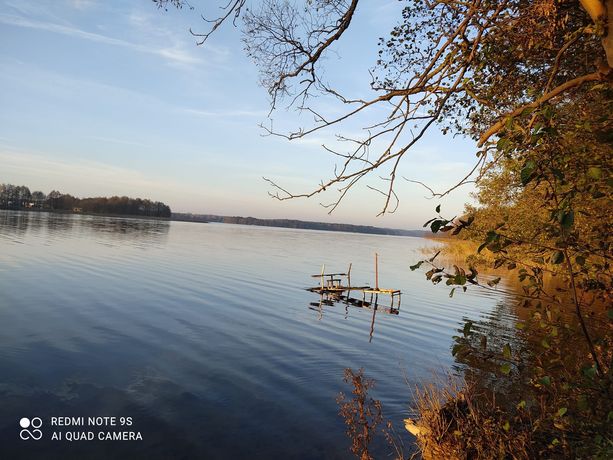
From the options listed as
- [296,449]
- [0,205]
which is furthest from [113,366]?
[0,205]

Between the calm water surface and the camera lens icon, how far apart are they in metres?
0.13

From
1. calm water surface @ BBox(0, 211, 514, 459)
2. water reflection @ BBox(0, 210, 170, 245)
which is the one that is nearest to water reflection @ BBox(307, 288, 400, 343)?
calm water surface @ BBox(0, 211, 514, 459)

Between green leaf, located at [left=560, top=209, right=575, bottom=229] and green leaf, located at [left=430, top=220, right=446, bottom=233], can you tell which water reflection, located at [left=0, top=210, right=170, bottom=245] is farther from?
green leaf, located at [left=560, top=209, right=575, bottom=229]

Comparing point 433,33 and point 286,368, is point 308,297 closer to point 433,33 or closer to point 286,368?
point 286,368

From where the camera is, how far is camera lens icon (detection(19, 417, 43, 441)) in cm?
894

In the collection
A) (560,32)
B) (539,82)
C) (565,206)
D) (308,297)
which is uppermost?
(560,32)

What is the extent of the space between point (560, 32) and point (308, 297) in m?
25.3

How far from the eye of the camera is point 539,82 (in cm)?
764

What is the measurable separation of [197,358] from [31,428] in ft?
19.9

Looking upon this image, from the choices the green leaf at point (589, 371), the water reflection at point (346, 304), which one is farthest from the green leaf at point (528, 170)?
the water reflection at point (346, 304)

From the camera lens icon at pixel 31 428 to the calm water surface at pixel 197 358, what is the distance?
0.13m

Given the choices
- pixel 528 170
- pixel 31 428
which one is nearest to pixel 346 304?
pixel 31 428

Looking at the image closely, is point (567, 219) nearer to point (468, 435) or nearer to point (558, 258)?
point (558, 258)

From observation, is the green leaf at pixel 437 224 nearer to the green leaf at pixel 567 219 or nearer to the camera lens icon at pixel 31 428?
the green leaf at pixel 567 219
